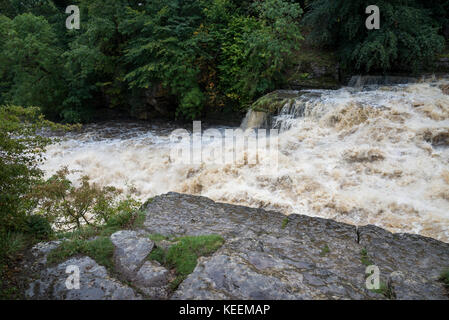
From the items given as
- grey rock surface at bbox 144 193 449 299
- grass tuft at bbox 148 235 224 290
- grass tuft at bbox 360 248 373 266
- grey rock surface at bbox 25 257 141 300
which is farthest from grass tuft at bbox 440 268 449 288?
grey rock surface at bbox 25 257 141 300

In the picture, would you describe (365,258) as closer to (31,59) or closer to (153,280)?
(153,280)

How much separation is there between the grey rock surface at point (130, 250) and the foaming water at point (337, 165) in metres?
2.81

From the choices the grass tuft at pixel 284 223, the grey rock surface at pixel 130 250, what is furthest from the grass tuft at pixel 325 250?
the grey rock surface at pixel 130 250

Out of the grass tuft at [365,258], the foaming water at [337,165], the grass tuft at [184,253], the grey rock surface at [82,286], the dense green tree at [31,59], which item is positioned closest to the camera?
the grey rock surface at [82,286]

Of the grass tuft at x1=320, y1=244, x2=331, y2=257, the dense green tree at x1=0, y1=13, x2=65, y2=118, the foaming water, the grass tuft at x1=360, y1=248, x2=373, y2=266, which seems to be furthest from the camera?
the dense green tree at x1=0, y1=13, x2=65, y2=118

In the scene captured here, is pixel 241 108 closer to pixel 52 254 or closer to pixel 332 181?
pixel 332 181

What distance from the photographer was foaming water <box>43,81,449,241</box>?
5625 mm

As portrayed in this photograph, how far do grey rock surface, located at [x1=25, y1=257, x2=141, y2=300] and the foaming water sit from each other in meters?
3.50

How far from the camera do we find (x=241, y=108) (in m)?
12.2

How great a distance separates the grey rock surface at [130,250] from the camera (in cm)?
324

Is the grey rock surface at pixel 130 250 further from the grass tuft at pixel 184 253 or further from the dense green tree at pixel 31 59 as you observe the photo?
the dense green tree at pixel 31 59

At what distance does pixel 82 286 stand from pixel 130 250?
2.21 feet

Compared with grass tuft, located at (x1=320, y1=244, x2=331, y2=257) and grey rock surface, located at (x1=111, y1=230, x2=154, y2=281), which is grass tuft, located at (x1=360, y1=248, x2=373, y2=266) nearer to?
grass tuft, located at (x1=320, y1=244, x2=331, y2=257)

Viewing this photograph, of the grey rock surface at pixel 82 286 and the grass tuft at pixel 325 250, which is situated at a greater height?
the grey rock surface at pixel 82 286
